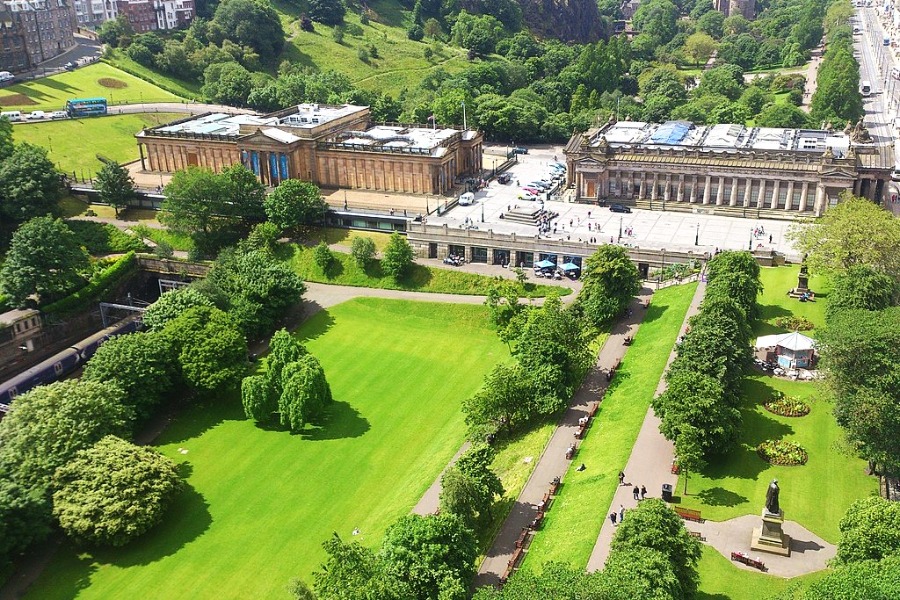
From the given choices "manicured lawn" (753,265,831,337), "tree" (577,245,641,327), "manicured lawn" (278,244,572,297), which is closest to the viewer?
"manicured lawn" (753,265,831,337)

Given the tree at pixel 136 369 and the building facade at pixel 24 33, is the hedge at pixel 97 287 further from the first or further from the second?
the building facade at pixel 24 33

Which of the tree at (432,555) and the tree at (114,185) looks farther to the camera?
the tree at (114,185)

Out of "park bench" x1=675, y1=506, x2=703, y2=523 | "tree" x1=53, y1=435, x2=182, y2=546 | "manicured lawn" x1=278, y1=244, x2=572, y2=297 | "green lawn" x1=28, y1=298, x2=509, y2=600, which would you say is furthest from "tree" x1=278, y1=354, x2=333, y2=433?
"park bench" x1=675, y1=506, x2=703, y2=523

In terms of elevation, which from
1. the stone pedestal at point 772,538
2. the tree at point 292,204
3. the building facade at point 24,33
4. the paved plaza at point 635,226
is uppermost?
the building facade at point 24,33

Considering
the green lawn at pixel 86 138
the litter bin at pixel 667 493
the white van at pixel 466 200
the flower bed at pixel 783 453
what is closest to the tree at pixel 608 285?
the flower bed at pixel 783 453

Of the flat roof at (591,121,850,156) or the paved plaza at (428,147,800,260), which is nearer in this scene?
the paved plaza at (428,147,800,260)

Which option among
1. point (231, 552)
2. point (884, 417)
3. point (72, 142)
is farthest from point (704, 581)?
point (72, 142)

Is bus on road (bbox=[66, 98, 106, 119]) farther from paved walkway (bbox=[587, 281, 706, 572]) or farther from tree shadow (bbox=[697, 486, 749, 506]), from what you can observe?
tree shadow (bbox=[697, 486, 749, 506])
